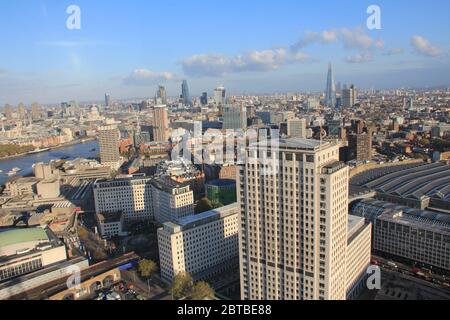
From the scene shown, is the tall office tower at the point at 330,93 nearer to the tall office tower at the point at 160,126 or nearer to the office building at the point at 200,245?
the tall office tower at the point at 160,126

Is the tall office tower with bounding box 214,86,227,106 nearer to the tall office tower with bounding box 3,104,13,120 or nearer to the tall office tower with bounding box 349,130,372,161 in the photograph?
the tall office tower with bounding box 3,104,13,120

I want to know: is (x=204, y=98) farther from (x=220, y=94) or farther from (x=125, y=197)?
(x=125, y=197)

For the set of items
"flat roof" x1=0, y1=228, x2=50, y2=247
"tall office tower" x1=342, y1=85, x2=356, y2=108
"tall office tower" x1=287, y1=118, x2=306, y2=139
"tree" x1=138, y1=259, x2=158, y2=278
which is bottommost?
"tree" x1=138, y1=259, x2=158, y2=278

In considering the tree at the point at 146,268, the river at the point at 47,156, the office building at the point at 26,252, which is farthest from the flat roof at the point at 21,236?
the river at the point at 47,156

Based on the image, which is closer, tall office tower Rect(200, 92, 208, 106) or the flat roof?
the flat roof

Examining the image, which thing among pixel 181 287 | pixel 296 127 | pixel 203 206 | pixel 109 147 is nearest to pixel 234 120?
pixel 296 127

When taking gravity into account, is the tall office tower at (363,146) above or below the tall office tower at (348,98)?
below

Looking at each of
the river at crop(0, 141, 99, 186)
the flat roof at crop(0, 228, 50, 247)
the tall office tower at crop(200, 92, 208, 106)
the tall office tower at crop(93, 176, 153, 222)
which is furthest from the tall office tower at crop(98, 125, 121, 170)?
the tall office tower at crop(200, 92, 208, 106)
